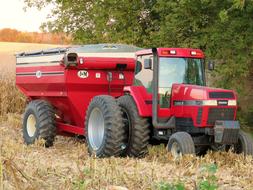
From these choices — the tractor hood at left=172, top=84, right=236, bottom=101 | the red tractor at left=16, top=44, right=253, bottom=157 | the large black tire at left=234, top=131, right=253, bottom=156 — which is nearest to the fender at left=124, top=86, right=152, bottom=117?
the red tractor at left=16, top=44, right=253, bottom=157

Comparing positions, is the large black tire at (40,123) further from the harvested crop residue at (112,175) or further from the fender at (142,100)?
the harvested crop residue at (112,175)

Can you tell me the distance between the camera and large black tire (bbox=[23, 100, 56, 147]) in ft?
41.2

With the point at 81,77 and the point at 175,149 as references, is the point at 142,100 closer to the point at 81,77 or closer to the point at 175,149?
the point at 175,149

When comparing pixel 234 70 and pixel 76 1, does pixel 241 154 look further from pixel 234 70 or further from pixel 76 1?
pixel 76 1

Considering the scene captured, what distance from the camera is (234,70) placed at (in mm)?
16266

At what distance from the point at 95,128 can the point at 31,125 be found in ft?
9.51

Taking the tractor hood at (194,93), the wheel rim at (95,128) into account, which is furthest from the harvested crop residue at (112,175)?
the wheel rim at (95,128)

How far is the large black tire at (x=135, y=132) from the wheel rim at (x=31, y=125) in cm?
340

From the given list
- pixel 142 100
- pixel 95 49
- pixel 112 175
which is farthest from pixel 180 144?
pixel 95 49

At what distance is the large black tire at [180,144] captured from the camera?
9.45 meters

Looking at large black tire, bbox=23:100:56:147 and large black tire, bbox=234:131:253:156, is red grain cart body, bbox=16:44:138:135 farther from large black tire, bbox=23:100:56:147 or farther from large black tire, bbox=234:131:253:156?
large black tire, bbox=234:131:253:156

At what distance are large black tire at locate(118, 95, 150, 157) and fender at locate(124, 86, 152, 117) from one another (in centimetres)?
11

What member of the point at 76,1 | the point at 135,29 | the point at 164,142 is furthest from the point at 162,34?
the point at 164,142

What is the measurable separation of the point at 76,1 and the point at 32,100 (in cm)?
780
